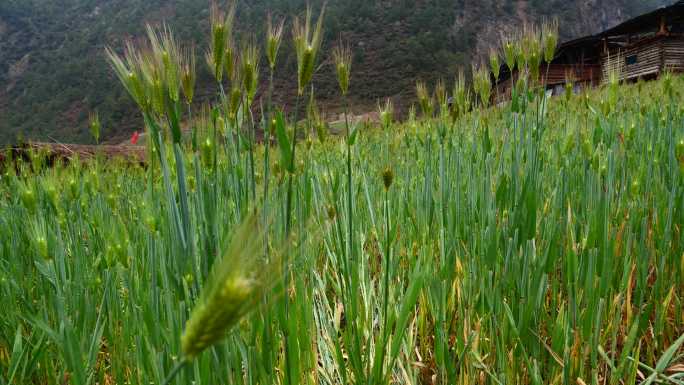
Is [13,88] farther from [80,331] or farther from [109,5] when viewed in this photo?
[80,331]

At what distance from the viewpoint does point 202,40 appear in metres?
45.9

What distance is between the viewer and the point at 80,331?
2.93 feet

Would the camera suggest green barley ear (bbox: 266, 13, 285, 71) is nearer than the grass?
No

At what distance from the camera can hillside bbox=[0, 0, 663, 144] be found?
4253cm

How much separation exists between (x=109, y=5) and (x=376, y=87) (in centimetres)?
6001

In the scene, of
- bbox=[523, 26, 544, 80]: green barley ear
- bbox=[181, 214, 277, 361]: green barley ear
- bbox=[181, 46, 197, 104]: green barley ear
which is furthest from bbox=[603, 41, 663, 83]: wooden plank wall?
bbox=[181, 214, 277, 361]: green barley ear

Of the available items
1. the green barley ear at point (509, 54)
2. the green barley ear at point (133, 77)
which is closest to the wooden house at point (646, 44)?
the green barley ear at point (509, 54)

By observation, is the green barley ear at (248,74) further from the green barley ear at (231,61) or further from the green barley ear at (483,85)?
the green barley ear at (483,85)

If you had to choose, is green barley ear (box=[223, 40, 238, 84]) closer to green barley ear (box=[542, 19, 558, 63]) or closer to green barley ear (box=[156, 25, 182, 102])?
green barley ear (box=[156, 25, 182, 102])

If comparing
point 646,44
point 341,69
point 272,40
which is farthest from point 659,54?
point 272,40

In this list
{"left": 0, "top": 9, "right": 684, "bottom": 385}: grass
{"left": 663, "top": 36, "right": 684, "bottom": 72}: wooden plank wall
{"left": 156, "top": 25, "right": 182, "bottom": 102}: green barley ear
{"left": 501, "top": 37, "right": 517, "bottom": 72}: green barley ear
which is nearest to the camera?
{"left": 0, "top": 9, "right": 684, "bottom": 385}: grass

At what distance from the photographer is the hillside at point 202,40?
1674 inches

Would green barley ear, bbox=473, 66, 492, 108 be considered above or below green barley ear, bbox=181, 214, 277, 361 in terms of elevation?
above

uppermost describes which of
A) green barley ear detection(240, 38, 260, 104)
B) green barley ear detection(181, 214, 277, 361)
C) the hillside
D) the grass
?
the hillside
